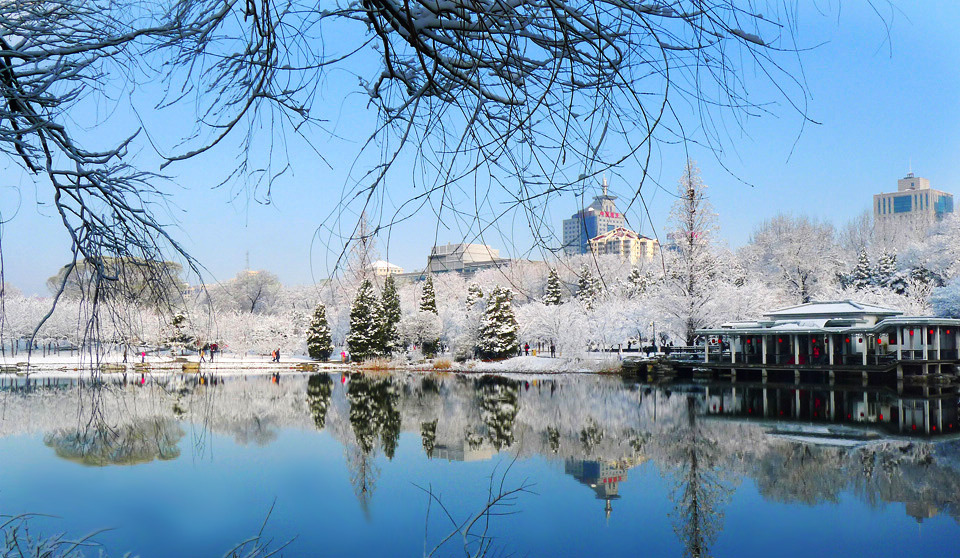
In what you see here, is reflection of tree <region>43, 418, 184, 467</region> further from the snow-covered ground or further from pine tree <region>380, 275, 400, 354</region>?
pine tree <region>380, 275, 400, 354</region>

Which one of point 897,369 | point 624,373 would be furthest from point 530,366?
point 897,369

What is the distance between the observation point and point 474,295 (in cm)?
3566

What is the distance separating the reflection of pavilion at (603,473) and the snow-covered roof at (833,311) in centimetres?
1660

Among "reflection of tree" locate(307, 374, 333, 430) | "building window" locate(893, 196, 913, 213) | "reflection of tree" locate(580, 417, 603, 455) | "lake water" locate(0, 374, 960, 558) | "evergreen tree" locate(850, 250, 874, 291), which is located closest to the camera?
"lake water" locate(0, 374, 960, 558)

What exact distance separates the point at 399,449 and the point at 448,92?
1131 centimetres

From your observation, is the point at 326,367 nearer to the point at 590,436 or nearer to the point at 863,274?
the point at 590,436

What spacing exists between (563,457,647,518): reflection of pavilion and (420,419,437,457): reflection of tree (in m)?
2.63

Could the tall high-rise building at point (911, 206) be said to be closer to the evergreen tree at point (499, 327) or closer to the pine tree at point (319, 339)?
the evergreen tree at point (499, 327)

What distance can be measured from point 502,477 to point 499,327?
25512 mm

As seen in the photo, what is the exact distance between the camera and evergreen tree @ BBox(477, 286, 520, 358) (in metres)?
31.9

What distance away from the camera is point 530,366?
29672 mm

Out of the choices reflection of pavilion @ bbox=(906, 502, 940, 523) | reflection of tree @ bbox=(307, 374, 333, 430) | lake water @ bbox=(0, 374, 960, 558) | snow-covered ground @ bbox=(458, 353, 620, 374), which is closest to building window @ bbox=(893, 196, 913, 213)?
snow-covered ground @ bbox=(458, 353, 620, 374)

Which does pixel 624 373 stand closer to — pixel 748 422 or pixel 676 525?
pixel 748 422

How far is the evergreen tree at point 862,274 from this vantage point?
1466 inches
